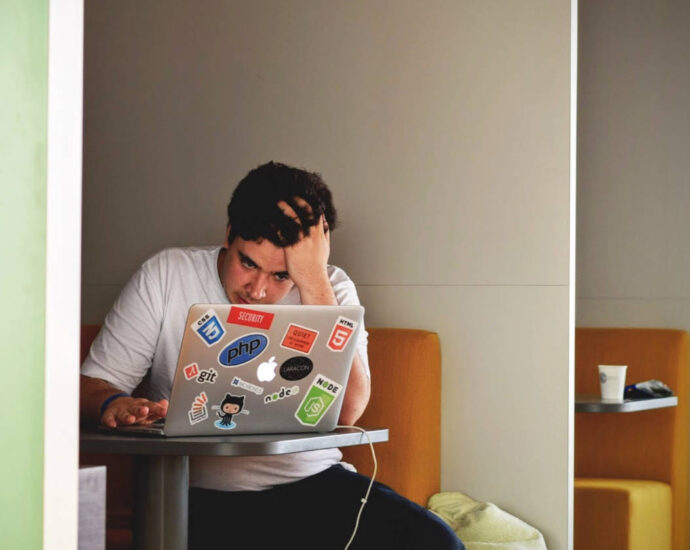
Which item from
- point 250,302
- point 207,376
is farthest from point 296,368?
point 250,302

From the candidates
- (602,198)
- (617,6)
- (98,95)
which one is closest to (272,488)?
(98,95)

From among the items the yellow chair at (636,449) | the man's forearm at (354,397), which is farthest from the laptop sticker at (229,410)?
the yellow chair at (636,449)

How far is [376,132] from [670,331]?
1414mm

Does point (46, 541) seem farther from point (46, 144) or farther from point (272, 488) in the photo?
point (272, 488)

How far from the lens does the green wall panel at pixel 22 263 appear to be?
78cm

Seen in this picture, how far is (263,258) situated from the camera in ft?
7.89

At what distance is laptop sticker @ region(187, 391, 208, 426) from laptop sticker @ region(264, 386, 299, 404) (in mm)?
118

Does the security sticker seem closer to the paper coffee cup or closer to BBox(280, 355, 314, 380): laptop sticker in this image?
BBox(280, 355, 314, 380): laptop sticker

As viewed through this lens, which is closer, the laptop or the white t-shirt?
the laptop

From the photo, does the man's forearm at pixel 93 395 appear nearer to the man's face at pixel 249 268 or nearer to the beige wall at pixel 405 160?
the man's face at pixel 249 268

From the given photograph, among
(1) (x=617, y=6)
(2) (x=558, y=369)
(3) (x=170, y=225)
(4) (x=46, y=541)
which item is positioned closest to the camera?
(4) (x=46, y=541)

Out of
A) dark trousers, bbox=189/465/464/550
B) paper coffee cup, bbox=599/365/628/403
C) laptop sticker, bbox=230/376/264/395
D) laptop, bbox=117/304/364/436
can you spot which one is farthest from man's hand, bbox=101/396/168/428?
paper coffee cup, bbox=599/365/628/403

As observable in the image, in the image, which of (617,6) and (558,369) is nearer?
(558,369)

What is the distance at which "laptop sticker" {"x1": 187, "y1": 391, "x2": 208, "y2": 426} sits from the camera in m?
1.72
